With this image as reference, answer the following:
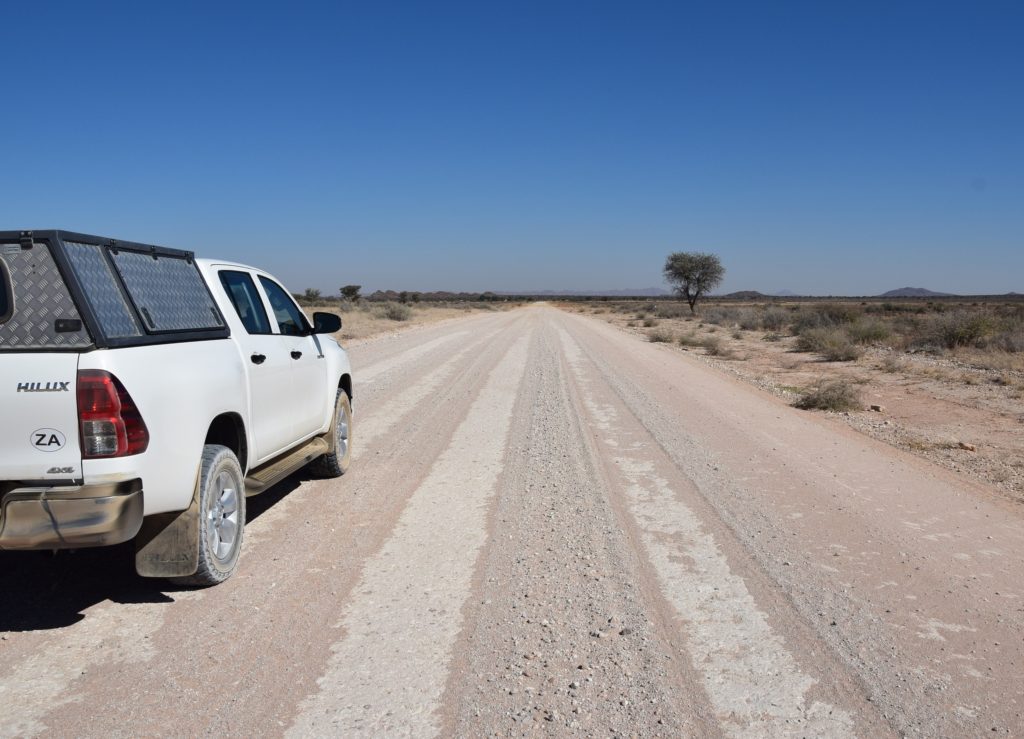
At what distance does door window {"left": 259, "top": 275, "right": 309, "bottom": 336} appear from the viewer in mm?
6441

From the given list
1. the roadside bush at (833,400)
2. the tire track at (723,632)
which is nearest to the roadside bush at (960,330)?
the roadside bush at (833,400)

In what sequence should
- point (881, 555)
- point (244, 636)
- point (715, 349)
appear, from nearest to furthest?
point (244, 636) < point (881, 555) < point (715, 349)

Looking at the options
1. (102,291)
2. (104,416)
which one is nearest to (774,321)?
(102,291)

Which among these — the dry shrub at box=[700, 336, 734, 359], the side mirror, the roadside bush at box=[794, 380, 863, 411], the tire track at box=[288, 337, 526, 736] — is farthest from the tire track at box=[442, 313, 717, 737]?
the dry shrub at box=[700, 336, 734, 359]

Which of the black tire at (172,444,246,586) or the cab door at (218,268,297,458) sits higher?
the cab door at (218,268,297,458)

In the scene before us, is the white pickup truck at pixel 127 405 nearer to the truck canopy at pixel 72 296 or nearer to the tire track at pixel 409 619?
the truck canopy at pixel 72 296

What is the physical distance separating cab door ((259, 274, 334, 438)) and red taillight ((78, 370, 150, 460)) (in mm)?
2322

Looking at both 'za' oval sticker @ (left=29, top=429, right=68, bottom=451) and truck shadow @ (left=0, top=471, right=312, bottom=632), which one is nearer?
'za' oval sticker @ (left=29, top=429, right=68, bottom=451)

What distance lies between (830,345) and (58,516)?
1002 inches

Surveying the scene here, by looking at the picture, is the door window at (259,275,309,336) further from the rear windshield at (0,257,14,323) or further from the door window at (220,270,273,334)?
the rear windshield at (0,257,14,323)

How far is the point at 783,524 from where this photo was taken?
612cm

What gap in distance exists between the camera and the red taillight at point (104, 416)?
11.8ft

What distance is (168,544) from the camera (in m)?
4.20

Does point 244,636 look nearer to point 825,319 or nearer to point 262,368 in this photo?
point 262,368
